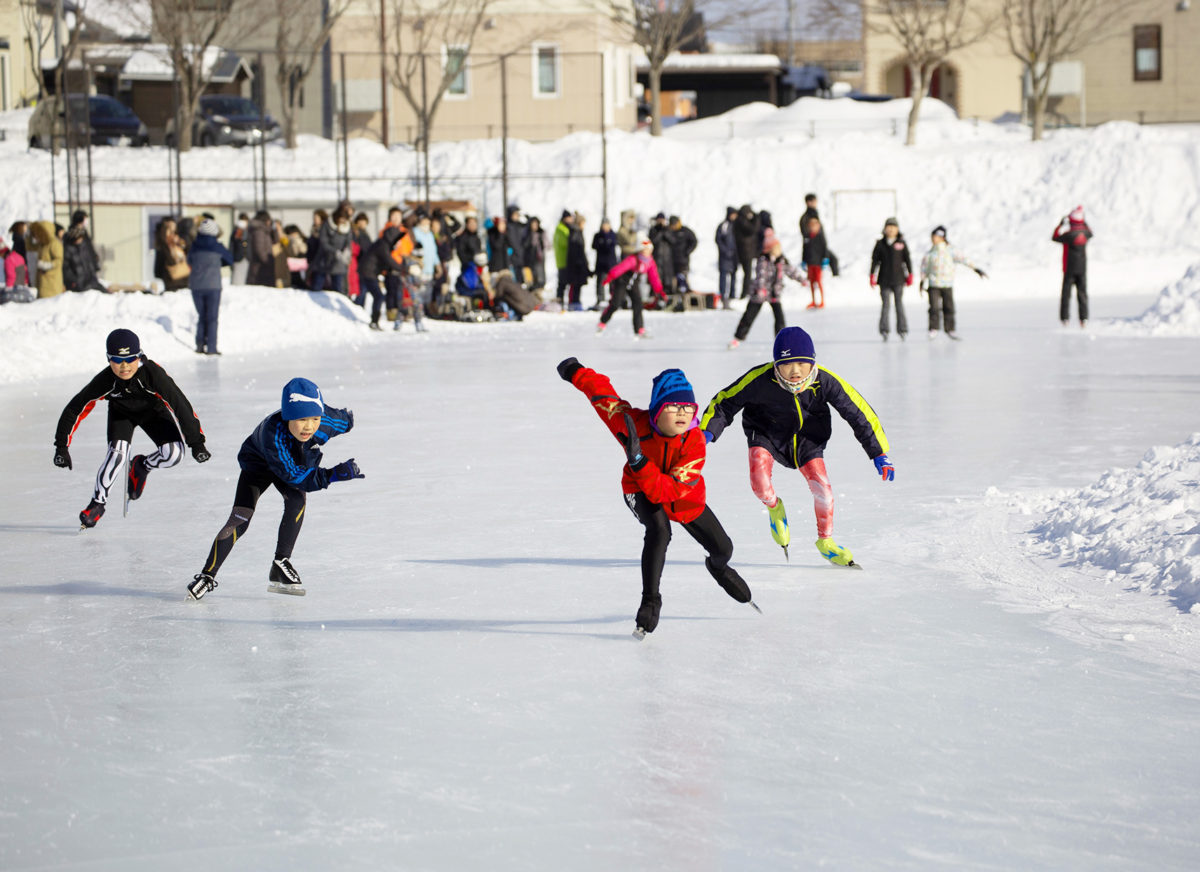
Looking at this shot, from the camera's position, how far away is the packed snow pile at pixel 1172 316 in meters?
16.5

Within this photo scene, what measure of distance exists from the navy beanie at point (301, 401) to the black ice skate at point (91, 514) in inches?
81.0

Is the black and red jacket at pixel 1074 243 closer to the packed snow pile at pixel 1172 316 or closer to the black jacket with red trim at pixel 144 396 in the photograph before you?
the packed snow pile at pixel 1172 316

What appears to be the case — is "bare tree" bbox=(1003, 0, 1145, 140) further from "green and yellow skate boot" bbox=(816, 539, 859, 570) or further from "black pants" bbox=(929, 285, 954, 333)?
"green and yellow skate boot" bbox=(816, 539, 859, 570)

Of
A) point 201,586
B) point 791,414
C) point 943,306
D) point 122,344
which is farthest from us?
point 943,306

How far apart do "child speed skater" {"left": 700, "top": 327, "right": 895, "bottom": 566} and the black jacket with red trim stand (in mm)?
2342

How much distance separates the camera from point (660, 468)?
473 cm

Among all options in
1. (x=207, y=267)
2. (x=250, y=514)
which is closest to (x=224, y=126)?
(x=207, y=267)

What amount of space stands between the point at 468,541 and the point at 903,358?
837cm

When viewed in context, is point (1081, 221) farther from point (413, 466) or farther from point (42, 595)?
point (42, 595)

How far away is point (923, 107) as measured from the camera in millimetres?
37938

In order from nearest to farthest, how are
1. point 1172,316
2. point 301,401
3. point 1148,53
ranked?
point 301,401, point 1172,316, point 1148,53

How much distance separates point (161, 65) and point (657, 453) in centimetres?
3676

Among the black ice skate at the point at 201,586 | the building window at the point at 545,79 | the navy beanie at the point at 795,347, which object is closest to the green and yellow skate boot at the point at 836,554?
the navy beanie at the point at 795,347

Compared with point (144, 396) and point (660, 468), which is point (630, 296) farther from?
point (660, 468)
